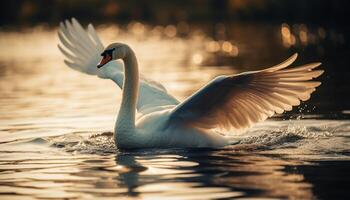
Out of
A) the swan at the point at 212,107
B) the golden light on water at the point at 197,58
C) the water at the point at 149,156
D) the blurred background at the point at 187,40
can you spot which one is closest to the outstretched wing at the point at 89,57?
the water at the point at 149,156

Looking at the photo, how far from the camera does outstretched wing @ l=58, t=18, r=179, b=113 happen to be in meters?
13.2

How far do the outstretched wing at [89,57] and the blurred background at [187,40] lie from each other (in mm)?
2367

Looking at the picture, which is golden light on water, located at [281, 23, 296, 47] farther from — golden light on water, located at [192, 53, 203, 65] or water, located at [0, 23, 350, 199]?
water, located at [0, 23, 350, 199]

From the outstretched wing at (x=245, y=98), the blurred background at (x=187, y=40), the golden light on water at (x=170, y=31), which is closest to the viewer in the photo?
the outstretched wing at (x=245, y=98)

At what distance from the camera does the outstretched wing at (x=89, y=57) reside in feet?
43.3

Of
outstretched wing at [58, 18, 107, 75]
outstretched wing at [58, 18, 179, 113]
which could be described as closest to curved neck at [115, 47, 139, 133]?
outstretched wing at [58, 18, 179, 113]

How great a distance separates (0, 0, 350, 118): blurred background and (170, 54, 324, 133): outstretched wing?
331 centimetres

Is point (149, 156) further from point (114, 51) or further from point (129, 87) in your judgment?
point (114, 51)

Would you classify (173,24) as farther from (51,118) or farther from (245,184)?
(245,184)

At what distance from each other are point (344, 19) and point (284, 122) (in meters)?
34.2

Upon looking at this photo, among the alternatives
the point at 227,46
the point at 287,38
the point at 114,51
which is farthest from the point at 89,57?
the point at 287,38

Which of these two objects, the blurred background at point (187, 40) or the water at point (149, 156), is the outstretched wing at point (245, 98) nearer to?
the water at point (149, 156)

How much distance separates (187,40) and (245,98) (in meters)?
34.4

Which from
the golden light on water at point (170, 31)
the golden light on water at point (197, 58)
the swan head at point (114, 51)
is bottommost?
the swan head at point (114, 51)
